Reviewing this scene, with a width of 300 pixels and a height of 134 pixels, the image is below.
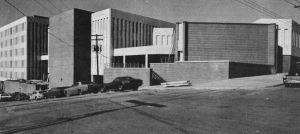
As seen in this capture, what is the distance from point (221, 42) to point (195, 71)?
27.7 ft

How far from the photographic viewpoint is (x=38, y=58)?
226 feet

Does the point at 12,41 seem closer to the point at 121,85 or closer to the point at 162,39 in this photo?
the point at 162,39

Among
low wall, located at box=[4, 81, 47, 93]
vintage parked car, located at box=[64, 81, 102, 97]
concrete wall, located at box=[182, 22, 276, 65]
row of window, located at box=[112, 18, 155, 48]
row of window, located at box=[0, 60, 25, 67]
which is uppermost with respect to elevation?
row of window, located at box=[112, 18, 155, 48]

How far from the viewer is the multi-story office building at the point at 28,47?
219ft

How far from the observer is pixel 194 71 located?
2864 cm

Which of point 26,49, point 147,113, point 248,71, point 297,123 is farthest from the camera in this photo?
point 26,49

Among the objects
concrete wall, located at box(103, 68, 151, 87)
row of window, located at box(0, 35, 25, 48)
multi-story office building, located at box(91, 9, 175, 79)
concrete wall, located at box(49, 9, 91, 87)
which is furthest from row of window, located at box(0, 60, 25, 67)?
concrete wall, located at box(103, 68, 151, 87)

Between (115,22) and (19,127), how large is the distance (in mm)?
39818

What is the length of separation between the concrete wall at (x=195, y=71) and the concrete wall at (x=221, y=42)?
4.88 m

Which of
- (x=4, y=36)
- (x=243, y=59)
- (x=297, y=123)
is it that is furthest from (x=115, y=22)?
(x=4, y=36)

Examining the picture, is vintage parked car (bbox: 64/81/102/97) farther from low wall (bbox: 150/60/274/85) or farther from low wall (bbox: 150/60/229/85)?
low wall (bbox: 150/60/229/85)

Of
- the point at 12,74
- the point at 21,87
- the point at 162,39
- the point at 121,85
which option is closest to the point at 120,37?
the point at 162,39

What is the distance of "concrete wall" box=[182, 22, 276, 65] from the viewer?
112ft

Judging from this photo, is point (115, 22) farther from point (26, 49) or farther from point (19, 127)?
point (19, 127)
